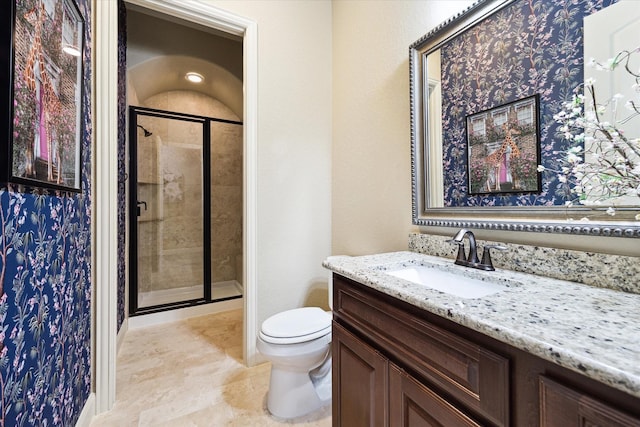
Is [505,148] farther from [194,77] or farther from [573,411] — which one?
[194,77]

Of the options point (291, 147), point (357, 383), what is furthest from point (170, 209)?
point (357, 383)

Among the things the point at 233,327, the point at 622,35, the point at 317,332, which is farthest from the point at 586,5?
the point at 233,327

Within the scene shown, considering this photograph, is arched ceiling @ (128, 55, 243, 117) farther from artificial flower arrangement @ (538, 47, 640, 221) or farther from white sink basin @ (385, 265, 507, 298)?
artificial flower arrangement @ (538, 47, 640, 221)

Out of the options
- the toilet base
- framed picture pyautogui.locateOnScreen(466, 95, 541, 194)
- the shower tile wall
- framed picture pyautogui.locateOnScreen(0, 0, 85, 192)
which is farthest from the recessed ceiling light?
the toilet base

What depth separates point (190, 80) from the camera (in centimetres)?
286

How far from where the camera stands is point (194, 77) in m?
2.83

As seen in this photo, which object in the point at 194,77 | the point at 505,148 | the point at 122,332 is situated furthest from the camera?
the point at 194,77

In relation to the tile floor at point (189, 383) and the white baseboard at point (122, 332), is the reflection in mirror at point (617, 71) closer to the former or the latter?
the tile floor at point (189, 383)

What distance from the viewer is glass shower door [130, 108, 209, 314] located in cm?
273

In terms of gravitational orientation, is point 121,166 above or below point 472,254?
above

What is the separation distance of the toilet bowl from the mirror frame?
79 centimetres

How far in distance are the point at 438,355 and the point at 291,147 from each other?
159 centimetres

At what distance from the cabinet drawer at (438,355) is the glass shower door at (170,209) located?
2.34 metres

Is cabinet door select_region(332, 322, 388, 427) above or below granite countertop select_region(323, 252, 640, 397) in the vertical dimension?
below
